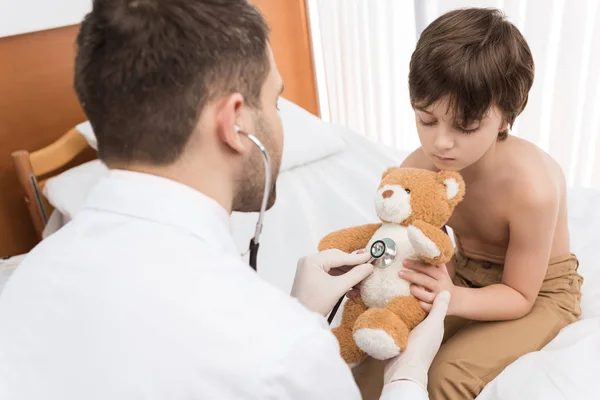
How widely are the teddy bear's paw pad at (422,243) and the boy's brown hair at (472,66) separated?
0.24 metres

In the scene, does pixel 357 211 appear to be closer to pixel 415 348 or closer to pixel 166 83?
pixel 415 348

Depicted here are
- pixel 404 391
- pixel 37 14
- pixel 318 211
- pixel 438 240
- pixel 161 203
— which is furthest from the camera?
pixel 37 14

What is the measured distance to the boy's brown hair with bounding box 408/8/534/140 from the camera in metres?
1.08

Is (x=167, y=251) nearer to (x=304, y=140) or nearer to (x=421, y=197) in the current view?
(x=421, y=197)

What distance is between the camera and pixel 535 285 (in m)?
1.16

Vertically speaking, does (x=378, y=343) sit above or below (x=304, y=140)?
above

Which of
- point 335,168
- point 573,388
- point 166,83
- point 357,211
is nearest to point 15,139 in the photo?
point 335,168

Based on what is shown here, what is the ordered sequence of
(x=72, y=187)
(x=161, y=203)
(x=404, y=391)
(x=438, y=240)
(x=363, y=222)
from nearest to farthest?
1. (x=161, y=203)
2. (x=404, y=391)
3. (x=438, y=240)
4. (x=363, y=222)
5. (x=72, y=187)

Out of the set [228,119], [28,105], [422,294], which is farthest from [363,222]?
[28,105]

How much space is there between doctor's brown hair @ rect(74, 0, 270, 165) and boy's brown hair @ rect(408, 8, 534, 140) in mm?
433

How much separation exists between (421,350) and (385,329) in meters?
0.08

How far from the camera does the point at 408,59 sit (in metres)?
2.55

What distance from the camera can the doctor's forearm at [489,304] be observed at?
1.13m

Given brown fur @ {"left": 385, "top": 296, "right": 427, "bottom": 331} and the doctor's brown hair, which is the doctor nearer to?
the doctor's brown hair
